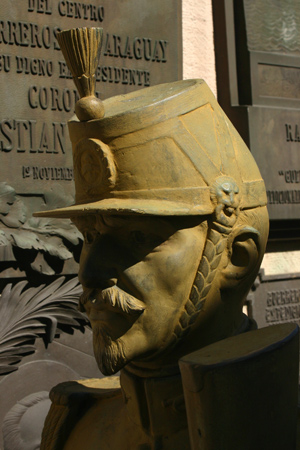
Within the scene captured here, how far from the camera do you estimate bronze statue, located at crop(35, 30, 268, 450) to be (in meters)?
1.78

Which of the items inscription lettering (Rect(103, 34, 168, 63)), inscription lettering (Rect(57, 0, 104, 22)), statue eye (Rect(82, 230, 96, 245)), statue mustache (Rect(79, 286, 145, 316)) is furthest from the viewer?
inscription lettering (Rect(103, 34, 168, 63))

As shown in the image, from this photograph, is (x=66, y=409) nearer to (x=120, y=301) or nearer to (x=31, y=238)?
(x=120, y=301)

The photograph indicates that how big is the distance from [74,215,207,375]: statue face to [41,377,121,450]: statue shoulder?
478mm

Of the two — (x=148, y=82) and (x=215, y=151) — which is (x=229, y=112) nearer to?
(x=148, y=82)

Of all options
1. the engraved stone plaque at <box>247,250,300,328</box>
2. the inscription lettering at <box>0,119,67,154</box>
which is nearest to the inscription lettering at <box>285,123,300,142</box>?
the engraved stone plaque at <box>247,250,300,328</box>

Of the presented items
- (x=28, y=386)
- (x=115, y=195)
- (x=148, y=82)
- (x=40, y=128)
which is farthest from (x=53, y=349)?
(x=115, y=195)

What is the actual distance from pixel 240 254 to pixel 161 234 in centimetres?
25

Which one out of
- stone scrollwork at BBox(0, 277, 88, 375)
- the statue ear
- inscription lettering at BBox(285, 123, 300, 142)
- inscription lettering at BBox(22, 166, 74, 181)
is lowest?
stone scrollwork at BBox(0, 277, 88, 375)

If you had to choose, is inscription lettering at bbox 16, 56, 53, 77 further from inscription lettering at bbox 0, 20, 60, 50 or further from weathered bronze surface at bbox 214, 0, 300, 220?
weathered bronze surface at bbox 214, 0, 300, 220

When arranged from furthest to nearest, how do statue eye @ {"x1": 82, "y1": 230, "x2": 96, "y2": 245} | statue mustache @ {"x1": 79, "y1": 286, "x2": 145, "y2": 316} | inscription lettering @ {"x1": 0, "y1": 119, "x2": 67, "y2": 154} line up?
inscription lettering @ {"x1": 0, "y1": 119, "x2": 67, "y2": 154}
statue eye @ {"x1": 82, "y1": 230, "x2": 96, "y2": 245}
statue mustache @ {"x1": 79, "y1": 286, "x2": 145, "y2": 316}

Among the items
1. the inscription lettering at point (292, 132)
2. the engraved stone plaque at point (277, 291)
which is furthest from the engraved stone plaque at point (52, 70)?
the engraved stone plaque at point (277, 291)

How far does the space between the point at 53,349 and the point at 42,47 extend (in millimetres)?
1668

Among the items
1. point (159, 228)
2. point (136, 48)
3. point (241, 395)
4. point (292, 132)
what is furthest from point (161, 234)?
point (292, 132)

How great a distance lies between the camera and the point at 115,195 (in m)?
1.82
